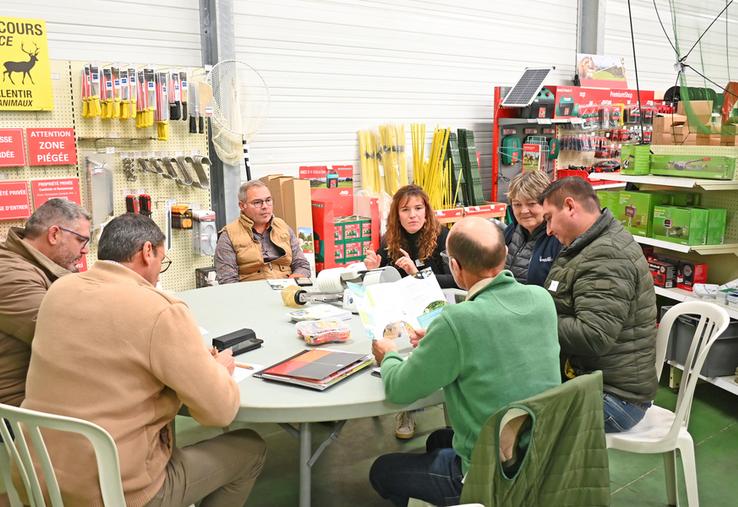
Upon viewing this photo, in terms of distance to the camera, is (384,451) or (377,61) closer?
(384,451)

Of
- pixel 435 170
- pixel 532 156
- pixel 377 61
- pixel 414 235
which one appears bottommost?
pixel 414 235

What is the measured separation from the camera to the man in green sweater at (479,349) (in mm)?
1818

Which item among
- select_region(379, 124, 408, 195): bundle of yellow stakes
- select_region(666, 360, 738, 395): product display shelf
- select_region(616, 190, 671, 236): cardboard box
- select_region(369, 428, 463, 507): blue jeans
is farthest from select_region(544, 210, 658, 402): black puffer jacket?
select_region(379, 124, 408, 195): bundle of yellow stakes

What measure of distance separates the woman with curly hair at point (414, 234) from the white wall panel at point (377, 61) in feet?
7.24

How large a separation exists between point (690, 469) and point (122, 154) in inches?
154

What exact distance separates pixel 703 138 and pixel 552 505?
10.4 ft

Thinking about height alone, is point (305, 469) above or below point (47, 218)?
below

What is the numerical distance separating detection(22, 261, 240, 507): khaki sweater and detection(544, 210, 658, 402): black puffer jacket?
4.62 ft

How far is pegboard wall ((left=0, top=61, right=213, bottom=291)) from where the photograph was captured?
4191mm

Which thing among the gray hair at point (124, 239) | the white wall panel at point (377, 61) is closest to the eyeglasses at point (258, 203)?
the white wall panel at point (377, 61)

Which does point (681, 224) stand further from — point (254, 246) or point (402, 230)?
point (254, 246)

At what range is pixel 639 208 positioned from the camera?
173 inches

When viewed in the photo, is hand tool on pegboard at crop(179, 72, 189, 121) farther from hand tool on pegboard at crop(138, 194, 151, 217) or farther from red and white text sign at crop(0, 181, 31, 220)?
red and white text sign at crop(0, 181, 31, 220)

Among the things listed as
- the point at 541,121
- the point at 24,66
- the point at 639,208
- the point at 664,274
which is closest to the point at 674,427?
the point at 664,274
